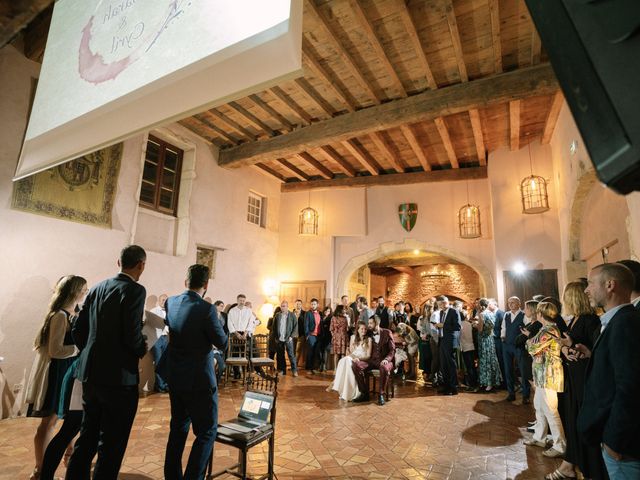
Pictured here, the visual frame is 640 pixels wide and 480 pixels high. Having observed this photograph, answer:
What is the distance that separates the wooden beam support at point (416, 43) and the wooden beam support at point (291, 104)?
2410 mm

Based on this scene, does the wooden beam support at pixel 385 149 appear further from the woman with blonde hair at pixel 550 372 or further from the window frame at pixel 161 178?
the woman with blonde hair at pixel 550 372

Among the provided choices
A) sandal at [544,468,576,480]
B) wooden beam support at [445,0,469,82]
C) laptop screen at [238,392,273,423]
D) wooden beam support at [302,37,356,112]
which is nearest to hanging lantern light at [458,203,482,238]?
wooden beam support at [445,0,469,82]

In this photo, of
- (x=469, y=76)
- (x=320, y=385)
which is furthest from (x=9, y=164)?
(x=469, y=76)

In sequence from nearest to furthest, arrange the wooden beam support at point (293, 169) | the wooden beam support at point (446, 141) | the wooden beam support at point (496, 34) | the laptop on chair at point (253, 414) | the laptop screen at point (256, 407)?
the laptop on chair at point (253, 414) → the laptop screen at point (256, 407) → the wooden beam support at point (496, 34) → the wooden beam support at point (446, 141) → the wooden beam support at point (293, 169)

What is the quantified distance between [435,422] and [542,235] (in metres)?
5.41

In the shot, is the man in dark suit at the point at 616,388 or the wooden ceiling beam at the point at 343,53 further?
the wooden ceiling beam at the point at 343,53

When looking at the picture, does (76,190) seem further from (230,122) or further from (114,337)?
(114,337)

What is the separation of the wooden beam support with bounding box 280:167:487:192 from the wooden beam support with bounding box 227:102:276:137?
104 inches

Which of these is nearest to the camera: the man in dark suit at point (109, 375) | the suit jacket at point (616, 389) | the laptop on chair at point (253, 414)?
the suit jacket at point (616, 389)

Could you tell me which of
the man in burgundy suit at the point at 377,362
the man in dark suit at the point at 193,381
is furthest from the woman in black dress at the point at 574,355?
the man in burgundy suit at the point at 377,362

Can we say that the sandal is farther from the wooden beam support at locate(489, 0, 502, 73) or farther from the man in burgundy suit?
the wooden beam support at locate(489, 0, 502, 73)

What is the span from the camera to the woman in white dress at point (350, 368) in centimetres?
540

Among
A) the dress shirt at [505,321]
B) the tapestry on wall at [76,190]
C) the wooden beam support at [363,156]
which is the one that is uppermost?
the wooden beam support at [363,156]

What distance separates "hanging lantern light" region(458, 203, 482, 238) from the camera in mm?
8852
